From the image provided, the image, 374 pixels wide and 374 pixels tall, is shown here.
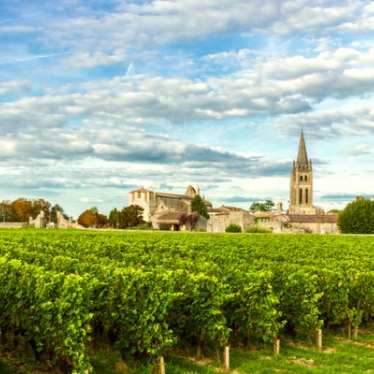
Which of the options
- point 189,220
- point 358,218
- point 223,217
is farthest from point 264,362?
point 189,220

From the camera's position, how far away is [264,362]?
13.9 meters

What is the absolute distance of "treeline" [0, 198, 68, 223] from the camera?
5581 inches

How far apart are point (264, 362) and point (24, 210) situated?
453 ft

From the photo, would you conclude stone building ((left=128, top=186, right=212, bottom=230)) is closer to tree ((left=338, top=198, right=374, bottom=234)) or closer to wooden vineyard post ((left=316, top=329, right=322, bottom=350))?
tree ((left=338, top=198, right=374, bottom=234))

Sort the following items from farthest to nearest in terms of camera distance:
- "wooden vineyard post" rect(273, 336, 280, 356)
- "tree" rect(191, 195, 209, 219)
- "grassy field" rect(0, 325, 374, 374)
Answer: "tree" rect(191, 195, 209, 219) < "wooden vineyard post" rect(273, 336, 280, 356) < "grassy field" rect(0, 325, 374, 374)

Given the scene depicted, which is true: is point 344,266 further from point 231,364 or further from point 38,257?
point 38,257

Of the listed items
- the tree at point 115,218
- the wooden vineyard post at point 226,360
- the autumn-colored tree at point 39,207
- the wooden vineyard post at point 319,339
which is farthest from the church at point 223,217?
the wooden vineyard post at point 226,360

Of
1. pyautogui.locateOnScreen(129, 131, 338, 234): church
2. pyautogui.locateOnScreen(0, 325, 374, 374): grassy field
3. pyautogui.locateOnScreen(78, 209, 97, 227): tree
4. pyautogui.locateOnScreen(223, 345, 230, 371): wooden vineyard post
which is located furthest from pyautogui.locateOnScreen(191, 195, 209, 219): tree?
pyautogui.locateOnScreen(223, 345, 230, 371): wooden vineyard post

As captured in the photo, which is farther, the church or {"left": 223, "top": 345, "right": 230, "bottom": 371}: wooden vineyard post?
the church

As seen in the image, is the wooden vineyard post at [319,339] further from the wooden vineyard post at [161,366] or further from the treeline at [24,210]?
the treeline at [24,210]

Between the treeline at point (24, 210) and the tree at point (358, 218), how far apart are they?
248ft

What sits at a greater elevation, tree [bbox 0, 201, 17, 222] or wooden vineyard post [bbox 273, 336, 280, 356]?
tree [bbox 0, 201, 17, 222]

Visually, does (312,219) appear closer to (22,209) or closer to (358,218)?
(358,218)

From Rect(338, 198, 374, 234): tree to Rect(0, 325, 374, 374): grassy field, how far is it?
95588 mm
